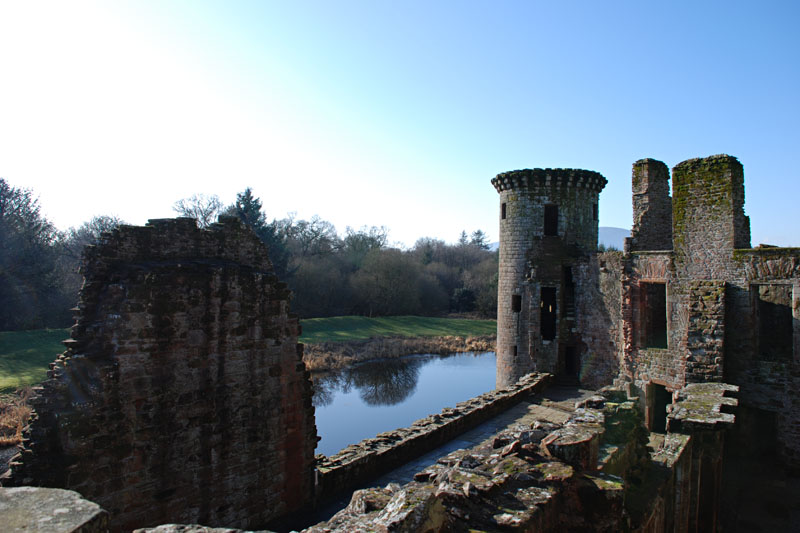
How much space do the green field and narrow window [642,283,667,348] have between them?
64.6ft

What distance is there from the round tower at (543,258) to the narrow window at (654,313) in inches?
100

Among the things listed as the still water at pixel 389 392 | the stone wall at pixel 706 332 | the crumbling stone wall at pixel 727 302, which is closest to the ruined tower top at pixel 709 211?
the crumbling stone wall at pixel 727 302

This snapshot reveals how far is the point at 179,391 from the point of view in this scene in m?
5.67

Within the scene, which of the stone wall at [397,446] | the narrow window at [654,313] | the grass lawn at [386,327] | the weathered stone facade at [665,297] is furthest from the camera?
the grass lawn at [386,327]

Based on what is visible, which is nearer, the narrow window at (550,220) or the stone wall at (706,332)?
the stone wall at (706,332)

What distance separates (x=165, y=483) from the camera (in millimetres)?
5500

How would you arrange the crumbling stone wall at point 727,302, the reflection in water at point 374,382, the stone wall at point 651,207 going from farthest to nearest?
the reflection in water at point 374,382 → the stone wall at point 651,207 → the crumbling stone wall at point 727,302

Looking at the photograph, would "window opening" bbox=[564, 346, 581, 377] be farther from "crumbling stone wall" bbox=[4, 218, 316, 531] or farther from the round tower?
"crumbling stone wall" bbox=[4, 218, 316, 531]

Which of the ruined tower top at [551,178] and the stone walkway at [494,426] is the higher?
the ruined tower top at [551,178]

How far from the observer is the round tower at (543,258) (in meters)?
16.1

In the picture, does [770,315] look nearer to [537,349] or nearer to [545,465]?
[537,349]

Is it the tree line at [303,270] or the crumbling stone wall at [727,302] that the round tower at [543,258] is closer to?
the crumbling stone wall at [727,302]

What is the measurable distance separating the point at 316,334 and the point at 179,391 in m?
27.8

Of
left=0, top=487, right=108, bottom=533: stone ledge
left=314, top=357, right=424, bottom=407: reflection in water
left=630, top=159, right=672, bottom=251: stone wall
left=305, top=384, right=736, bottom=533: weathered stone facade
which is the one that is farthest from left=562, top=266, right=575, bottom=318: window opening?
left=0, top=487, right=108, bottom=533: stone ledge
